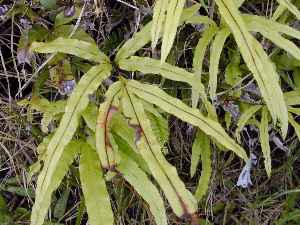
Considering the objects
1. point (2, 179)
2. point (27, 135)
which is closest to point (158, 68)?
point (27, 135)

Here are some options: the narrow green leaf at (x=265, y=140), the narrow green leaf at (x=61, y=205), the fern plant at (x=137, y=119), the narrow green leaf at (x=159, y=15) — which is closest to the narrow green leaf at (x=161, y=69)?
the fern plant at (x=137, y=119)

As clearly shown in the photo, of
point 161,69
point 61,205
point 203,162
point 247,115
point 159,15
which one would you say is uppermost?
point 159,15

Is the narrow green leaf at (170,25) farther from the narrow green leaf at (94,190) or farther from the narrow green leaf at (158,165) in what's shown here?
the narrow green leaf at (94,190)

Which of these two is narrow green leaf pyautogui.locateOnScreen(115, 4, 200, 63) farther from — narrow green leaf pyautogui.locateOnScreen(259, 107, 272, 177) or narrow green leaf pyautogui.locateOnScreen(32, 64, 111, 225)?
narrow green leaf pyautogui.locateOnScreen(259, 107, 272, 177)

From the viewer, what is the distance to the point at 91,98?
1018mm

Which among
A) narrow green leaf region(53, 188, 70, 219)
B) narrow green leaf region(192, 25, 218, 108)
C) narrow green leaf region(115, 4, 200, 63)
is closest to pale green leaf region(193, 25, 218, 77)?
narrow green leaf region(192, 25, 218, 108)

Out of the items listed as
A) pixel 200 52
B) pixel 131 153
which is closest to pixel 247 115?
pixel 200 52

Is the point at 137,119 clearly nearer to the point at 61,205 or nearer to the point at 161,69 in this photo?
the point at 161,69

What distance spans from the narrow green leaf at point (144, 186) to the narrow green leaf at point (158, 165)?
48 mm

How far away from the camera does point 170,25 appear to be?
2.46ft

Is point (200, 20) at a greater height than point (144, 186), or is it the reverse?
point (200, 20)

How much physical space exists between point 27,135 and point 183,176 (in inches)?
15.2

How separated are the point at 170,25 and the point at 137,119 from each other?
0.55 feet

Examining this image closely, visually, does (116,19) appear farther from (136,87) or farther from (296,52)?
(296,52)
